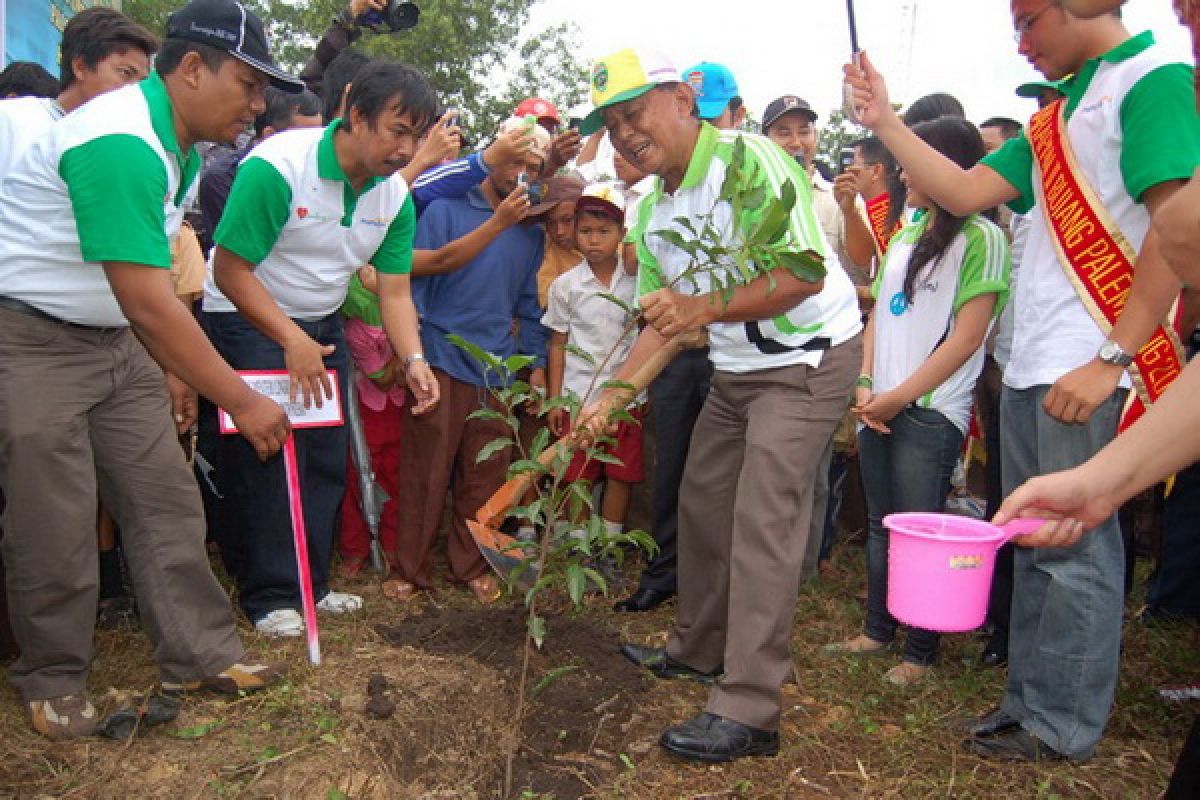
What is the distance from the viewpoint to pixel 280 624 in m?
3.31

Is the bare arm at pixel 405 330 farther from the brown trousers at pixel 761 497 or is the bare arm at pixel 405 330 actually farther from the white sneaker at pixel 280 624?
the brown trousers at pixel 761 497

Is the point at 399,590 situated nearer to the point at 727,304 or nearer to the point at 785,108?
the point at 727,304

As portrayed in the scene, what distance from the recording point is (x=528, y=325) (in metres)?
4.34

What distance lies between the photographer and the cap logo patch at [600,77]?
259cm

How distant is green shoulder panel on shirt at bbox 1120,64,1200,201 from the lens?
206 cm

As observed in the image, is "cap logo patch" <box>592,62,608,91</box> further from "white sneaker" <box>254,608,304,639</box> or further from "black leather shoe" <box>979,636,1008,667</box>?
"black leather shoe" <box>979,636,1008,667</box>

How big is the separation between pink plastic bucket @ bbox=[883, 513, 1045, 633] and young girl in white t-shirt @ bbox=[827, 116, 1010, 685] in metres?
0.44

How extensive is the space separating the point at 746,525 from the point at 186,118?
1881 mm

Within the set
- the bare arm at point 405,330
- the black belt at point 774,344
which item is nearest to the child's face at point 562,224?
the bare arm at point 405,330

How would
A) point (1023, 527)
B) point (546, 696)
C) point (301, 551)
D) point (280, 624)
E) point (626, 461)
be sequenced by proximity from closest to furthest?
1. point (1023, 527)
2. point (546, 696)
3. point (301, 551)
4. point (280, 624)
5. point (626, 461)

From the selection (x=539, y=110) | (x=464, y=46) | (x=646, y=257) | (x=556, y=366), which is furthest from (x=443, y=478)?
(x=464, y=46)

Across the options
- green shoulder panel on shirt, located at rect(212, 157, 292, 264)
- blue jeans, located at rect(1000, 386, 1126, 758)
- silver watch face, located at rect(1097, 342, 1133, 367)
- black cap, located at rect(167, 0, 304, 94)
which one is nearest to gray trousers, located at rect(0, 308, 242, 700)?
green shoulder panel on shirt, located at rect(212, 157, 292, 264)

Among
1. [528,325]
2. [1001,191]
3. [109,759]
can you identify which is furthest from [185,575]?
[1001,191]

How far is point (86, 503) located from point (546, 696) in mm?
1370
